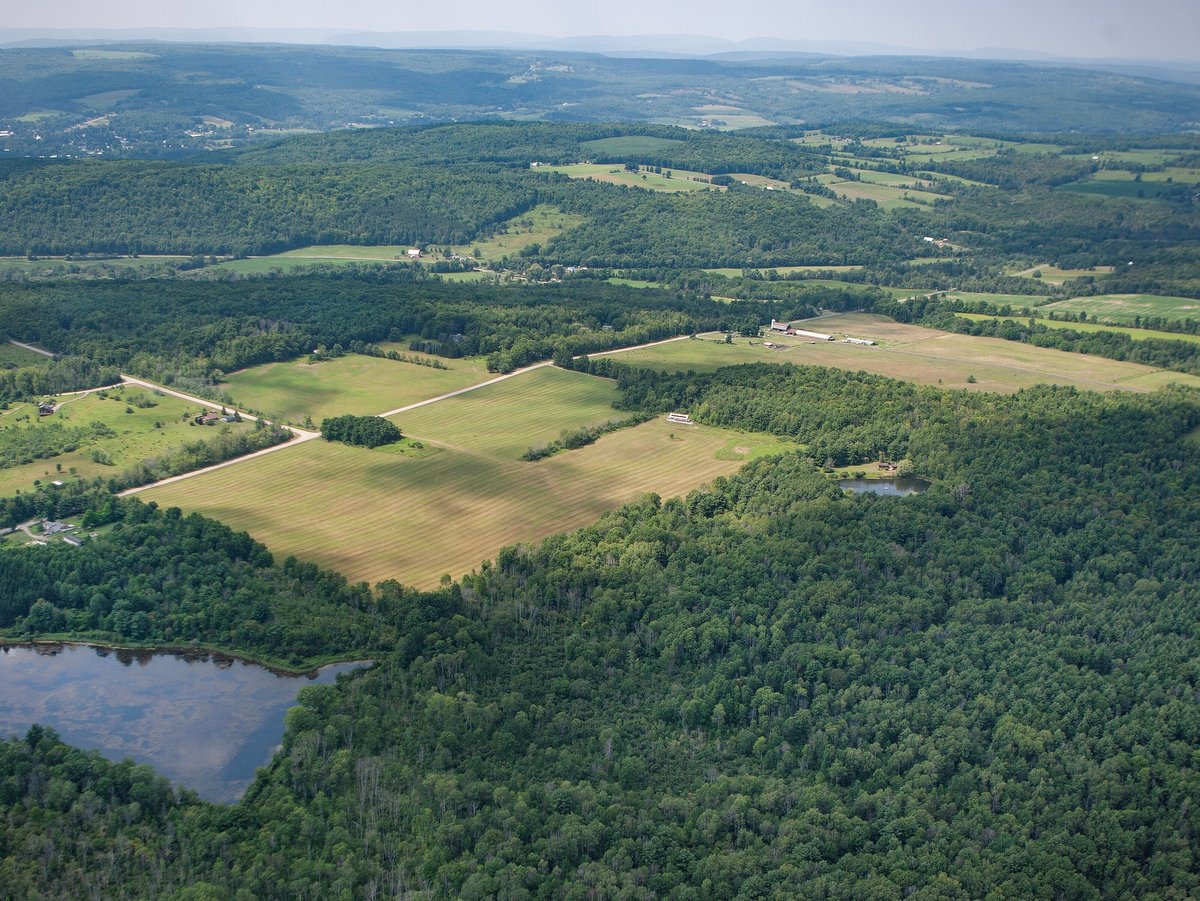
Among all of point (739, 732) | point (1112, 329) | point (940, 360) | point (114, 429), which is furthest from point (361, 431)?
point (1112, 329)

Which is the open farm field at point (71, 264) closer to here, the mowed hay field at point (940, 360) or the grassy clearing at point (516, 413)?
the grassy clearing at point (516, 413)

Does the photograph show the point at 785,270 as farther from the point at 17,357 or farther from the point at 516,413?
the point at 17,357

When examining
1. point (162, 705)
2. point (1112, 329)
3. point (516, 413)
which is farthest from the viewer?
point (1112, 329)

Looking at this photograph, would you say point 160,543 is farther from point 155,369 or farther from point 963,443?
point 963,443

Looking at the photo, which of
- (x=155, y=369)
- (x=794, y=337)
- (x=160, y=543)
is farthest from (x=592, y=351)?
(x=160, y=543)

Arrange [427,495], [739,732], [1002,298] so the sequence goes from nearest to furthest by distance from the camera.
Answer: [739,732]
[427,495]
[1002,298]

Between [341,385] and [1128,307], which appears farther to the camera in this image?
[1128,307]
